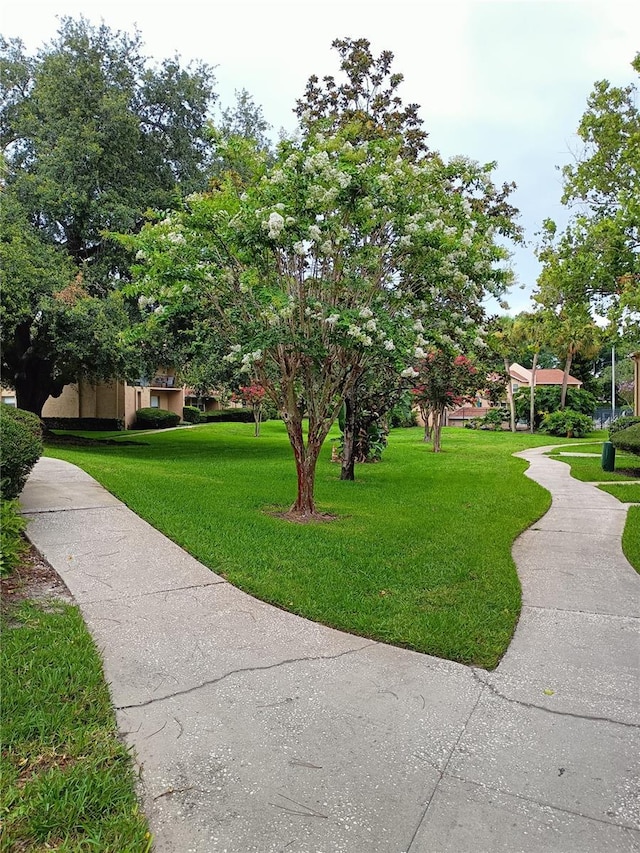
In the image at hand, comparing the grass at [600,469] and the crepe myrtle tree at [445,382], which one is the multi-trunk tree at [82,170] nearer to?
the crepe myrtle tree at [445,382]

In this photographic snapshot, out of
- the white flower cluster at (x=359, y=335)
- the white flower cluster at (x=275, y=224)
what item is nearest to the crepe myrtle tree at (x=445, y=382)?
the white flower cluster at (x=359, y=335)

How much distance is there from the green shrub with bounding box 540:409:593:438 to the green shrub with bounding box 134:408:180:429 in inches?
791

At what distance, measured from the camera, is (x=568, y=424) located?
2922cm

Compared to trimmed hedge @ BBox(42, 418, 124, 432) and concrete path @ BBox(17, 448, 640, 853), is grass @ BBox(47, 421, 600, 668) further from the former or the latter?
trimmed hedge @ BBox(42, 418, 124, 432)

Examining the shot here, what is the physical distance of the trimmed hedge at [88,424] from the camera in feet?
91.3

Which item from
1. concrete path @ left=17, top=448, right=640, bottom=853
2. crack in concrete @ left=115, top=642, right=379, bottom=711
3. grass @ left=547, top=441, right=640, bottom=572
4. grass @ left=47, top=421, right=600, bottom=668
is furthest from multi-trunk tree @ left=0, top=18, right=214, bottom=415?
crack in concrete @ left=115, top=642, right=379, bottom=711

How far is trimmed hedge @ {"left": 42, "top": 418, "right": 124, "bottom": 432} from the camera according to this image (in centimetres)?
2783

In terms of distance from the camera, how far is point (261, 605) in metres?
4.16

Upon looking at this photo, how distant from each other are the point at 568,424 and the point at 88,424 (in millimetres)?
23438

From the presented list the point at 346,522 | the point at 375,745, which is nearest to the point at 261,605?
the point at 375,745

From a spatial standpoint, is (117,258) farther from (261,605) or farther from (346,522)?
(261,605)

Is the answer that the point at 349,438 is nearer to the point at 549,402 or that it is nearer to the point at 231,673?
the point at 231,673

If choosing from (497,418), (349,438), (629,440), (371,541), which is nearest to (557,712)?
(371,541)

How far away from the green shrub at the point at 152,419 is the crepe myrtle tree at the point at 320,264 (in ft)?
78.6
